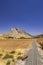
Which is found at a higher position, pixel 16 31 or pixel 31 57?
pixel 16 31

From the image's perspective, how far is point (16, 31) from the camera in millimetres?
67312

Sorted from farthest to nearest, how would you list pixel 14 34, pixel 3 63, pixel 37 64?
pixel 14 34, pixel 3 63, pixel 37 64

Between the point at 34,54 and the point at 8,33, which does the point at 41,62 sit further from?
the point at 8,33

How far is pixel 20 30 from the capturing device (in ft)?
224

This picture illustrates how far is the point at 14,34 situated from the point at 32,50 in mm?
61900

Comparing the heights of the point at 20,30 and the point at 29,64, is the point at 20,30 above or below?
above

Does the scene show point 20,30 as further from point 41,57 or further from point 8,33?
point 41,57

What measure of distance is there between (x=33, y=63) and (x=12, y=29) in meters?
64.8

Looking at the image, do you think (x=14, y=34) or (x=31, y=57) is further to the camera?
(x=14, y=34)

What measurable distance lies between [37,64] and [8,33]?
6604 cm

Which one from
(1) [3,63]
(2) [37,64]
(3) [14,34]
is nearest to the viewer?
(2) [37,64]

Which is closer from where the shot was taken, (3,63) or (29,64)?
(29,64)

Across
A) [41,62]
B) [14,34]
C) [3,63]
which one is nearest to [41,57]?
[41,62]

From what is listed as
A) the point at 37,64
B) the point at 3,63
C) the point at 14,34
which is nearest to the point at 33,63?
the point at 37,64
